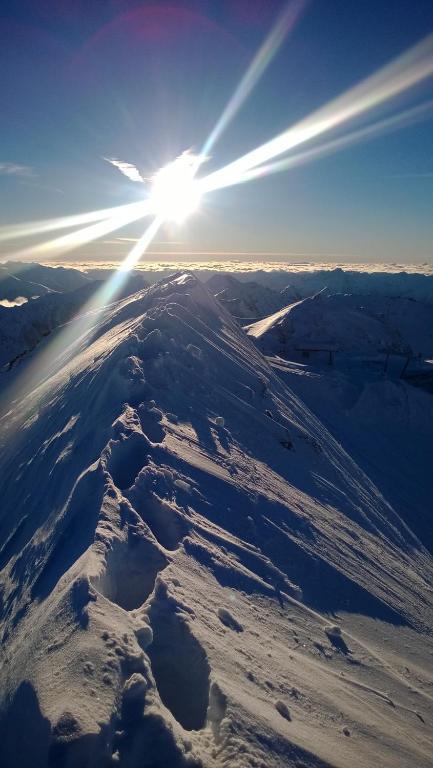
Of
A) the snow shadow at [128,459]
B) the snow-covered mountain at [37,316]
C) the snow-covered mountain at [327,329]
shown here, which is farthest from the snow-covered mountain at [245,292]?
the snow shadow at [128,459]

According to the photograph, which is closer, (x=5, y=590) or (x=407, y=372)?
(x=5, y=590)

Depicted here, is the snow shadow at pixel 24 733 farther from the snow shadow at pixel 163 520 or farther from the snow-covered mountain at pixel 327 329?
the snow-covered mountain at pixel 327 329

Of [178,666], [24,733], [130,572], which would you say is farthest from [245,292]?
[24,733]

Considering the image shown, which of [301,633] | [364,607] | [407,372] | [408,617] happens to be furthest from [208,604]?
[407,372]

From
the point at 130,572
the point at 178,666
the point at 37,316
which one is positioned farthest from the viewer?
the point at 37,316

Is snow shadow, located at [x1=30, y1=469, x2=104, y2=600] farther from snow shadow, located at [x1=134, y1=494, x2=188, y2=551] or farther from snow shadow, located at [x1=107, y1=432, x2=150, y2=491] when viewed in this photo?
snow shadow, located at [x1=134, y1=494, x2=188, y2=551]

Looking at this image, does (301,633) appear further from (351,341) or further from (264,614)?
(351,341)

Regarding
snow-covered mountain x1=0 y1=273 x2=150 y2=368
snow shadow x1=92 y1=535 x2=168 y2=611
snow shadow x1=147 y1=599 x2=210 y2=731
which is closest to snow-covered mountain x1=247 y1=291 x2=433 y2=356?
snow shadow x1=92 y1=535 x2=168 y2=611

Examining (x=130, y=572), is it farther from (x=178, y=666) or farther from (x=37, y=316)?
(x=37, y=316)

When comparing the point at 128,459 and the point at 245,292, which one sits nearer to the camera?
the point at 128,459
